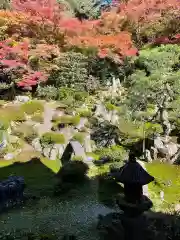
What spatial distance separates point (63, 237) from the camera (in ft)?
29.3

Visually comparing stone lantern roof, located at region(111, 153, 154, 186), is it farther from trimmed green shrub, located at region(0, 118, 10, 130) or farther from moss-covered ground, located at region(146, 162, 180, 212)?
trimmed green shrub, located at region(0, 118, 10, 130)

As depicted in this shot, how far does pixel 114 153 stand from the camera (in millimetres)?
13977

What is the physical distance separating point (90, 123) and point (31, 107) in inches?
128

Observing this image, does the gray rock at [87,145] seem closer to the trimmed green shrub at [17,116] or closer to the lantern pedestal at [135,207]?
the trimmed green shrub at [17,116]

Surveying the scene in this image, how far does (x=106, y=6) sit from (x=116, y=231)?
2531 cm

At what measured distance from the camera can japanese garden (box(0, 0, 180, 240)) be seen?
950 centimetres

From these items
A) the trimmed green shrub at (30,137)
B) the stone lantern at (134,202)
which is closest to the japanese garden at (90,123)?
the stone lantern at (134,202)

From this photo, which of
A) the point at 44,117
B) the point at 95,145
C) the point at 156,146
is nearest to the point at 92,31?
the point at 44,117

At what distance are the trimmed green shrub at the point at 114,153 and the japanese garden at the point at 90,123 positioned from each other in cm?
4

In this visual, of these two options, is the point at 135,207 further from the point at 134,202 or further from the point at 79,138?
the point at 79,138

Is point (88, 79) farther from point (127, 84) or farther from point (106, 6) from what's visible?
point (106, 6)

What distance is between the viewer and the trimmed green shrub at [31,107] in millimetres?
18281

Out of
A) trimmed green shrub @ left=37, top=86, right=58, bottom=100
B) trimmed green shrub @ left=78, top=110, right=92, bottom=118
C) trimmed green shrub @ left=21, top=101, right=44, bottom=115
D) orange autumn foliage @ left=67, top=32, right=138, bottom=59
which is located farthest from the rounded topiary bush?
orange autumn foliage @ left=67, top=32, right=138, bottom=59

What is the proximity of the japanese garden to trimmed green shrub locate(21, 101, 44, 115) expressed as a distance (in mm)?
48
